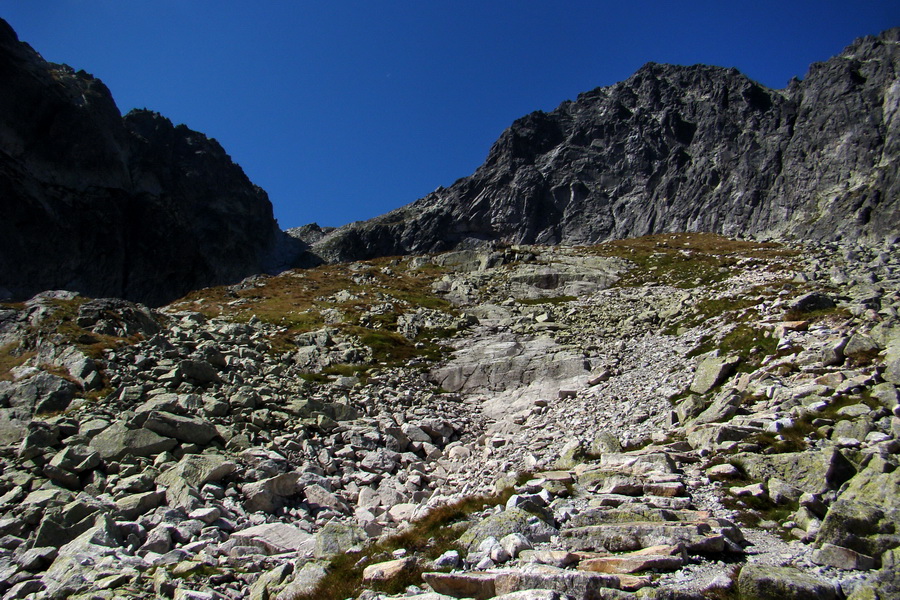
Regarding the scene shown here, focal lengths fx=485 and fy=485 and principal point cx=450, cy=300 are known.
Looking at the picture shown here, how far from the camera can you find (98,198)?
9800cm

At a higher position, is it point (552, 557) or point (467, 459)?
point (552, 557)

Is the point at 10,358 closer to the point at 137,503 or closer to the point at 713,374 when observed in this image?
the point at 137,503

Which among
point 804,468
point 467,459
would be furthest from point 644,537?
point 467,459

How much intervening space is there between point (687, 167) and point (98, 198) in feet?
471

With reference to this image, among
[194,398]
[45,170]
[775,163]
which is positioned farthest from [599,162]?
[194,398]

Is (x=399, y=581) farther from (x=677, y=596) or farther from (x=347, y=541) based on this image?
(x=677, y=596)

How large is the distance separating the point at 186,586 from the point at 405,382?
59.6 ft

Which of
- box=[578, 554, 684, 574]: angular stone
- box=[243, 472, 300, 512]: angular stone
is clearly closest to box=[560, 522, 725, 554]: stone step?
box=[578, 554, 684, 574]: angular stone

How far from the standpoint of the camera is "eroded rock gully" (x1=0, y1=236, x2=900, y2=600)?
24.1 ft

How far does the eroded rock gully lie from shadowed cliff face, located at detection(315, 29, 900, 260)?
293 feet

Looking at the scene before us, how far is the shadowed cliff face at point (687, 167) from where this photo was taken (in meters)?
102

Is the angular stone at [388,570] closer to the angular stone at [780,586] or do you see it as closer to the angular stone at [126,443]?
the angular stone at [780,586]

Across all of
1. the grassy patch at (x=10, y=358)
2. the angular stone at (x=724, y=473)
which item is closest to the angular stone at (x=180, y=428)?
the grassy patch at (x=10, y=358)

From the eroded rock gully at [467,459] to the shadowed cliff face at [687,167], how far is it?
89217 mm
